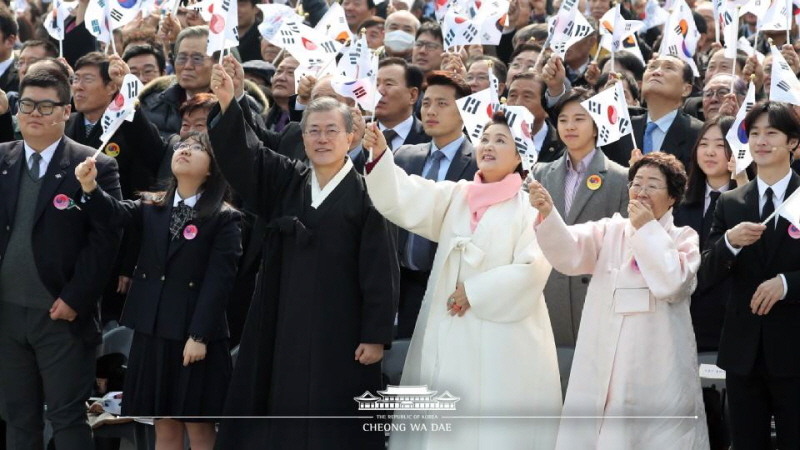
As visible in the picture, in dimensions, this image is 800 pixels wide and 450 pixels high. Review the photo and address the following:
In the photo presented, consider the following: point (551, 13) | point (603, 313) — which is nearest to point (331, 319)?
point (603, 313)

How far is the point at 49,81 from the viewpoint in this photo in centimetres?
790

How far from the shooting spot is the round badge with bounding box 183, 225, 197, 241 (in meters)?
7.77

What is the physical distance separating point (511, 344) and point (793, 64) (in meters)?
3.67

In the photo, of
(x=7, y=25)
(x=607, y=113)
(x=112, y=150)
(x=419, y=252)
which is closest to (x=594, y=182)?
(x=607, y=113)

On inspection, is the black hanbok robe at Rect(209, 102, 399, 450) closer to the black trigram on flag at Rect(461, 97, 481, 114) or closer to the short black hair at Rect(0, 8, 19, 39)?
the black trigram on flag at Rect(461, 97, 481, 114)

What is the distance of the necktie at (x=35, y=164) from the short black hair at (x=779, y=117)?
3.87m

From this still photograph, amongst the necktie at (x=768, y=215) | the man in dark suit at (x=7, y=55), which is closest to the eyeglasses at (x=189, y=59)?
the man in dark suit at (x=7, y=55)

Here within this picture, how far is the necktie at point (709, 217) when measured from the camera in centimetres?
795

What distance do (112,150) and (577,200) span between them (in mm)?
3003

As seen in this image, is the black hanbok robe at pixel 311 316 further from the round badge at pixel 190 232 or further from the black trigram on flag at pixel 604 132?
the black trigram on flag at pixel 604 132

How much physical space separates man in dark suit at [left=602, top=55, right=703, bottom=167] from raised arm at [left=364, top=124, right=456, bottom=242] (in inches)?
75.7

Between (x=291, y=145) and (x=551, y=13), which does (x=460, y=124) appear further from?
(x=551, y=13)

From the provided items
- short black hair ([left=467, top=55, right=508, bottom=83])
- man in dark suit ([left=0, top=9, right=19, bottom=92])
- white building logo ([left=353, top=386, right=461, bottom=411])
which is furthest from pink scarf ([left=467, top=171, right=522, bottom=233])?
man in dark suit ([left=0, top=9, right=19, bottom=92])

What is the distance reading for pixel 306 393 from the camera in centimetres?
728
